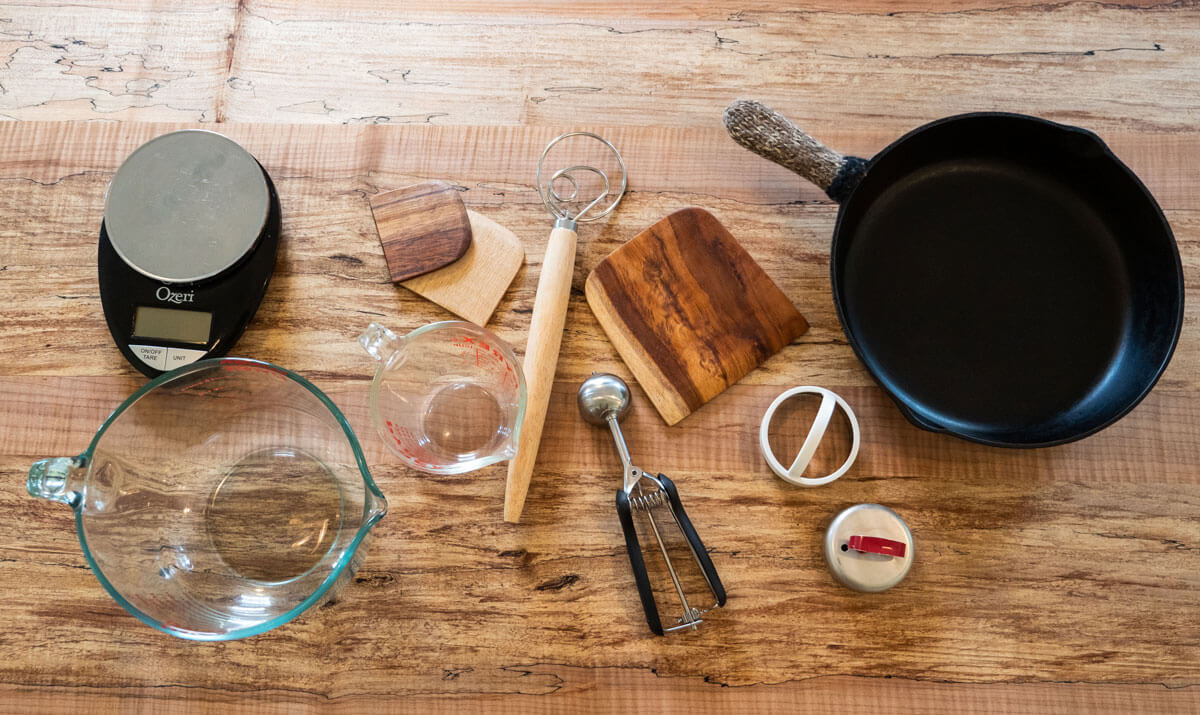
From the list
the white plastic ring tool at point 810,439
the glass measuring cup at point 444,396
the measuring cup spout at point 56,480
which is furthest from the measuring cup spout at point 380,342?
the white plastic ring tool at point 810,439

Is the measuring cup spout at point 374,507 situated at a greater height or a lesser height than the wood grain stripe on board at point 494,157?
lesser

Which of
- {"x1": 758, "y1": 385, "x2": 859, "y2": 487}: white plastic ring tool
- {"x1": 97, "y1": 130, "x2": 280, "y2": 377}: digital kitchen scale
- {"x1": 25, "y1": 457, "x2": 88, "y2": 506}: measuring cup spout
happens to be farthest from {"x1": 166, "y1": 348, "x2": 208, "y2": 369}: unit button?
{"x1": 758, "y1": 385, "x2": 859, "y2": 487}: white plastic ring tool

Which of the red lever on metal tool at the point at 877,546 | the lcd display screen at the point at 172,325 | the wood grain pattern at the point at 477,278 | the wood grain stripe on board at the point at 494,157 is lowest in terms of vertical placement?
the lcd display screen at the point at 172,325

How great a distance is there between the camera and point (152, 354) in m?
0.79

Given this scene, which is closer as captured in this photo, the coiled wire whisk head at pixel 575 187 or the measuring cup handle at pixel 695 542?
the measuring cup handle at pixel 695 542

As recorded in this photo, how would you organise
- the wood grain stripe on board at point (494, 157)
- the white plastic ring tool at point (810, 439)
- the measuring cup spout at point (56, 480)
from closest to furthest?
the measuring cup spout at point (56, 480), the white plastic ring tool at point (810, 439), the wood grain stripe on board at point (494, 157)

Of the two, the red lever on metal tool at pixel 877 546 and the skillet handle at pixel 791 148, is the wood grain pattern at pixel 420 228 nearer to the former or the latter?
the skillet handle at pixel 791 148

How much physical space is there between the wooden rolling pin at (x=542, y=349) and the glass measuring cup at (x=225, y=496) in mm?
130

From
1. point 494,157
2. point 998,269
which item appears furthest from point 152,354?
point 998,269

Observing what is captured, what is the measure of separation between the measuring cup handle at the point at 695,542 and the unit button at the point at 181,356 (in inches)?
19.1

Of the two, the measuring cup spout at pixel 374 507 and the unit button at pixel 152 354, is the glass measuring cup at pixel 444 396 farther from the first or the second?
the unit button at pixel 152 354

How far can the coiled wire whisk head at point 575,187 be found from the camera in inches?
33.1

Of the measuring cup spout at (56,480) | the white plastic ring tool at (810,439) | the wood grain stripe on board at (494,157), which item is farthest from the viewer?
the wood grain stripe on board at (494,157)

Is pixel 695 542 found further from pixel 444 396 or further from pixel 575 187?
pixel 575 187
